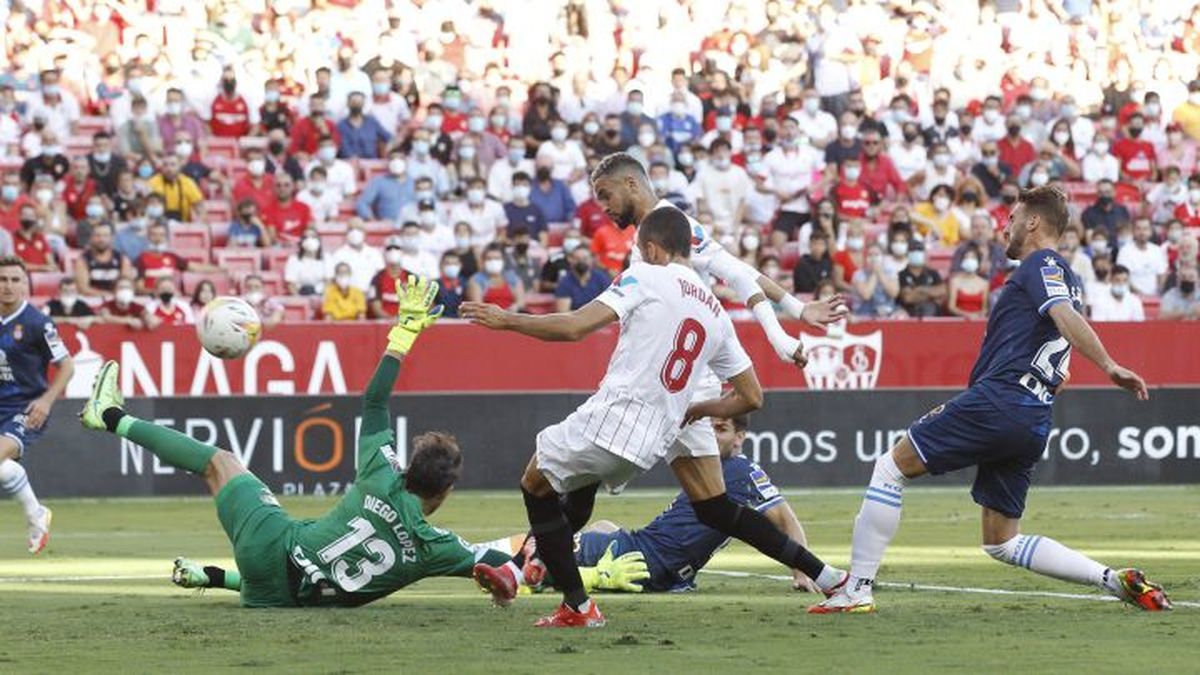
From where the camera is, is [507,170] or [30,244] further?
[507,170]

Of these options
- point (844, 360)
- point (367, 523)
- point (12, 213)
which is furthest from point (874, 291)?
point (367, 523)

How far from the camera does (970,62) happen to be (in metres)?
35.7

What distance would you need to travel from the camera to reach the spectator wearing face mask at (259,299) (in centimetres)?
2636

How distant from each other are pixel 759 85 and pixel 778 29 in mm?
1316

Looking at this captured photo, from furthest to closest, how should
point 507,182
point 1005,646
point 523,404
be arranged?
point 507,182, point 523,404, point 1005,646

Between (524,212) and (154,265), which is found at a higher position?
(524,212)

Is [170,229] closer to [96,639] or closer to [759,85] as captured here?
[759,85]

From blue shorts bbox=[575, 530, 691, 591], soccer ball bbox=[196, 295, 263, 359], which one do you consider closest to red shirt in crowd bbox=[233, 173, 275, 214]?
soccer ball bbox=[196, 295, 263, 359]

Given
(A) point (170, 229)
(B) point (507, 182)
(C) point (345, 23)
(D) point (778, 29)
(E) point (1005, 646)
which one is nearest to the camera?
(E) point (1005, 646)

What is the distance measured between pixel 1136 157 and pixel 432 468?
24918mm

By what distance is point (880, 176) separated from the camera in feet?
105

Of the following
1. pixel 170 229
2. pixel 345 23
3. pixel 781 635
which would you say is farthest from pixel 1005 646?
pixel 345 23

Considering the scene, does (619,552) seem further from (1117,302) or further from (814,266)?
(1117,302)

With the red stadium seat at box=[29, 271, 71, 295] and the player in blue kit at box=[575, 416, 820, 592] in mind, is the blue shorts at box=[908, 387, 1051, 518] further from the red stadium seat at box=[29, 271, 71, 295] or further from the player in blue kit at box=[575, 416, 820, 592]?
the red stadium seat at box=[29, 271, 71, 295]
